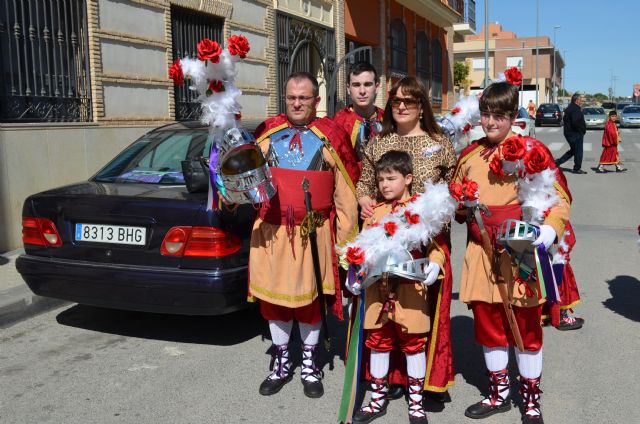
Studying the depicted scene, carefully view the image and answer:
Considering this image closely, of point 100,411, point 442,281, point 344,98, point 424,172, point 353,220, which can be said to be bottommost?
point 100,411

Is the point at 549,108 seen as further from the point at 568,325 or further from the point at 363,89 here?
the point at 363,89

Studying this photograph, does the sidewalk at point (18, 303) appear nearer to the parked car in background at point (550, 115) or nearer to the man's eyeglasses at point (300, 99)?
the man's eyeglasses at point (300, 99)

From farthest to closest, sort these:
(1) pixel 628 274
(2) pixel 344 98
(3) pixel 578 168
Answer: (2) pixel 344 98 < (3) pixel 578 168 < (1) pixel 628 274

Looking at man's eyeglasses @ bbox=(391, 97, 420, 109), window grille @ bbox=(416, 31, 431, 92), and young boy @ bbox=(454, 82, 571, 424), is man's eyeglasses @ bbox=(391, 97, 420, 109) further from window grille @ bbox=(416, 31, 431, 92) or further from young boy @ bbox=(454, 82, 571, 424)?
window grille @ bbox=(416, 31, 431, 92)

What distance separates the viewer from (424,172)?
133 inches

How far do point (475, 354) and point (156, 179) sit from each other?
8.30 feet

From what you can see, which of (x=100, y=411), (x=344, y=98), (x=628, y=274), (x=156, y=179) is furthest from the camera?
(x=344, y=98)

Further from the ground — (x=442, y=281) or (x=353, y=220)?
(x=353, y=220)

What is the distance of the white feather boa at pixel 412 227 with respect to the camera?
305 centimetres

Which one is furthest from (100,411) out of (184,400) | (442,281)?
(442,281)

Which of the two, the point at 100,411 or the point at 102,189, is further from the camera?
the point at 102,189

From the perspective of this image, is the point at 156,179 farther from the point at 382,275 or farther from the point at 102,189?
the point at 382,275

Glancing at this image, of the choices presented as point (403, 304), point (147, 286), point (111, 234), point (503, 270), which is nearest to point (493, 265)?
point (503, 270)

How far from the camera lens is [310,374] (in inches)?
150
